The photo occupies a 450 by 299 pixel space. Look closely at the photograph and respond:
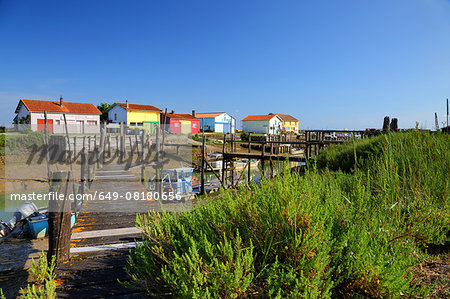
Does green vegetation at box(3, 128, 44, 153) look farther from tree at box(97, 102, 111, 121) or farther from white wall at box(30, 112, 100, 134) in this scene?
tree at box(97, 102, 111, 121)

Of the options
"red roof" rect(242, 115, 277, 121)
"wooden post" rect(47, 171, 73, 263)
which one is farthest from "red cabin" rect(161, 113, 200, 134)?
"wooden post" rect(47, 171, 73, 263)

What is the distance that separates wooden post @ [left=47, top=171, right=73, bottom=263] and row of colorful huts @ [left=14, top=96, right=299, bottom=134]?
22516 mm

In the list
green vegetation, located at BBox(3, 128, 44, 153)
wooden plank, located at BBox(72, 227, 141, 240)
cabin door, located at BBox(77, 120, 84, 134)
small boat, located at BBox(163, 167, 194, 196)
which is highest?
cabin door, located at BBox(77, 120, 84, 134)

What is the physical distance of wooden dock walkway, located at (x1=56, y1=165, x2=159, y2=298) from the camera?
296 centimetres

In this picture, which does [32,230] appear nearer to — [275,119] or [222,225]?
[222,225]

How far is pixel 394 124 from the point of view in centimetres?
1274

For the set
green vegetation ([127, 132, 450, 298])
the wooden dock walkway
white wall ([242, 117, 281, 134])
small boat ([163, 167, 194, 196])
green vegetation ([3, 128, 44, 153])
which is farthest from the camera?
white wall ([242, 117, 281, 134])

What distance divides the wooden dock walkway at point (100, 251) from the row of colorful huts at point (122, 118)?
20.0 meters

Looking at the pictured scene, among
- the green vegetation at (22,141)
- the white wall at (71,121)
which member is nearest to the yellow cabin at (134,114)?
the white wall at (71,121)

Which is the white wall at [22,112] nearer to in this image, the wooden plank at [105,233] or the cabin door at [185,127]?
the cabin door at [185,127]

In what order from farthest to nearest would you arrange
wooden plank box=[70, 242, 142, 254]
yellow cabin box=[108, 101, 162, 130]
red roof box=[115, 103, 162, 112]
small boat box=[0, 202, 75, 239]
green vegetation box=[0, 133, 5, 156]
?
red roof box=[115, 103, 162, 112], yellow cabin box=[108, 101, 162, 130], green vegetation box=[0, 133, 5, 156], small boat box=[0, 202, 75, 239], wooden plank box=[70, 242, 142, 254]

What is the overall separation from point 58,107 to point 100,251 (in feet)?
141

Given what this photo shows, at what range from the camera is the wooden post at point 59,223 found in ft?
12.2

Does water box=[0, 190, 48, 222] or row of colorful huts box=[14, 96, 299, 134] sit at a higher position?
row of colorful huts box=[14, 96, 299, 134]
